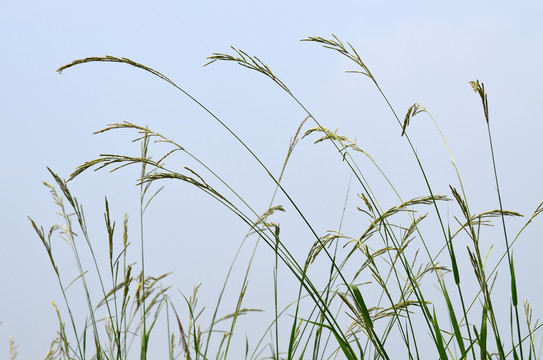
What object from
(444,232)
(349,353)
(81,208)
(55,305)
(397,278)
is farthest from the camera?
(55,305)

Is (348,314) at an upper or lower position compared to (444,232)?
lower

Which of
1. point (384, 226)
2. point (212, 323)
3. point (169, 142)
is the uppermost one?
point (169, 142)

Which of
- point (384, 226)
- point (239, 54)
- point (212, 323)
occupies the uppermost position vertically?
point (239, 54)

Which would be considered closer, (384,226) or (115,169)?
(115,169)

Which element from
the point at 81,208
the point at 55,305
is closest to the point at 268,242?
the point at 81,208

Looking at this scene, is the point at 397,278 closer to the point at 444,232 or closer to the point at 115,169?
the point at 444,232

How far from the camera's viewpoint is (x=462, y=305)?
144 cm

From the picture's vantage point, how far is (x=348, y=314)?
166 cm

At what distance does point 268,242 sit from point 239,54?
1.65 feet

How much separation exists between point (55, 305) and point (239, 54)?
1043 mm

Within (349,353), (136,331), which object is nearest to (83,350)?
(136,331)

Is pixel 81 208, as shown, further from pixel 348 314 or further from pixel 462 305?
pixel 462 305

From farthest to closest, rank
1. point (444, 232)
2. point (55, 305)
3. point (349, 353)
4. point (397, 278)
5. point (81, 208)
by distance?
point (55, 305) → point (81, 208) → point (397, 278) → point (444, 232) → point (349, 353)

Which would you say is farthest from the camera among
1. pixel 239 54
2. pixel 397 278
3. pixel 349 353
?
pixel 397 278
